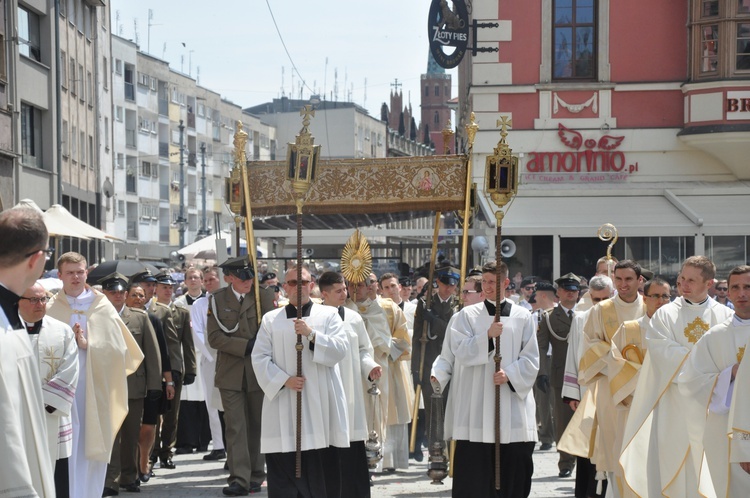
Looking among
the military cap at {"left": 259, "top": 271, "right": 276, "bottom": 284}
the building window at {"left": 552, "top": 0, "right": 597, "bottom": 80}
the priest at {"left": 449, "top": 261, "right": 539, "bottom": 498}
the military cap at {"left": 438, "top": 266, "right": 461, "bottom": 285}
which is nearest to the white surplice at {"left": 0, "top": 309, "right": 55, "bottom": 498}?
the priest at {"left": 449, "top": 261, "right": 539, "bottom": 498}

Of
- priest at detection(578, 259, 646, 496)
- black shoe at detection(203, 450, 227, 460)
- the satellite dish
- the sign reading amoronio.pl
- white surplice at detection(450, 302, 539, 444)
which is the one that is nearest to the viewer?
white surplice at detection(450, 302, 539, 444)

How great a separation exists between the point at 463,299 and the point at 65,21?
31.5 metres

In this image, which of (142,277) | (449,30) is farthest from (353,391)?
(449,30)

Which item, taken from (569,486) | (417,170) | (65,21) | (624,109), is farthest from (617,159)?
(65,21)

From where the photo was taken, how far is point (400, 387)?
13867mm

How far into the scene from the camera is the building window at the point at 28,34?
33.8m

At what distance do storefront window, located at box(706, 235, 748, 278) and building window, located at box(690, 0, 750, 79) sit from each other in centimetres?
314

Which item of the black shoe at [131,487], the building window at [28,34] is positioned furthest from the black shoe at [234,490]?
the building window at [28,34]

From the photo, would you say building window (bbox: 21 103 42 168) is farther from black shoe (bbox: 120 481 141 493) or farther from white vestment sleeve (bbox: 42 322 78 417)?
white vestment sleeve (bbox: 42 322 78 417)

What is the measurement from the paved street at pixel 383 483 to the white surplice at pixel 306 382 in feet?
5.91

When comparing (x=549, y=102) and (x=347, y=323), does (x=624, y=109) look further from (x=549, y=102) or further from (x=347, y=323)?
(x=347, y=323)

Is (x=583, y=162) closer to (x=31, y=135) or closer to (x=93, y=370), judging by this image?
(x=31, y=135)

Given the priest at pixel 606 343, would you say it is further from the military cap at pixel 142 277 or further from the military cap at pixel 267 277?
the military cap at pixel 267 277

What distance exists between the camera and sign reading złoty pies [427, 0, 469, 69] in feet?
83.9
